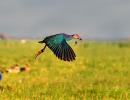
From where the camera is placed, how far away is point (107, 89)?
12.3 meters

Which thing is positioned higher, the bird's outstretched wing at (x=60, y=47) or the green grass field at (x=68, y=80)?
the bird's outstretched wing at (x=60, y=47)

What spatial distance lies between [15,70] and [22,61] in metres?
5.08

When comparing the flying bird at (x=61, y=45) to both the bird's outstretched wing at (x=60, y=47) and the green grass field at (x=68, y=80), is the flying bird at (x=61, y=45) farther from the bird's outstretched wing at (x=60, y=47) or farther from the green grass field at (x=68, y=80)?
the green grass field at (x=68, y=80)

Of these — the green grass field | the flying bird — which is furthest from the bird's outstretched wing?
the green grass field

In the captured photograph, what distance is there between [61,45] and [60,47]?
0.07 meters

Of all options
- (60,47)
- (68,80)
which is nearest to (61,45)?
(60,47)

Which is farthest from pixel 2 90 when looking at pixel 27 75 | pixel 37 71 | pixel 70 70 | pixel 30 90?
pixel 70 70

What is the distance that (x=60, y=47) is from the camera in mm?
8969

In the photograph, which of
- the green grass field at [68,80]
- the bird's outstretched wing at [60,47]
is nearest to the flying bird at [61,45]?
the bird's outstretched wing at [60,47]

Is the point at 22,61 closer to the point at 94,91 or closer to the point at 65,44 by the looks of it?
the point at 94,91

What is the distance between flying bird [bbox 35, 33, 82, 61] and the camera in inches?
343

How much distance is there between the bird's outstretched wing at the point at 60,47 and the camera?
870 centimetres

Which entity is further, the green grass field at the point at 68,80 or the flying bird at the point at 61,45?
the green grass field at the point at 68,80

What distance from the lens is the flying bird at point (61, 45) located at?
870cm
